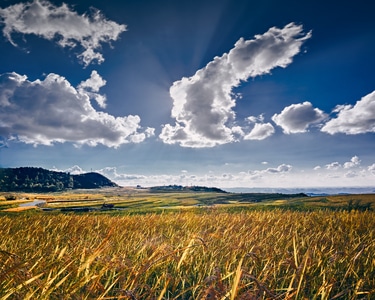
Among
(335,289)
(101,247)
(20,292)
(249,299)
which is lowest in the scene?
(335,289)

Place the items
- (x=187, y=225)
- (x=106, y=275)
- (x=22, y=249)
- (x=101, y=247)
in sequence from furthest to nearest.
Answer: (x=187, y=225)
(x=22, y=249)
(x=106, y=275)
(x=101, y=247)

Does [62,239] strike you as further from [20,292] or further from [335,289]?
[335,289]

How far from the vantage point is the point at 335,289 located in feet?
12.4

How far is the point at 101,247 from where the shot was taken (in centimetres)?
225

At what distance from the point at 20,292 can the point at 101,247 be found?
1.35 m

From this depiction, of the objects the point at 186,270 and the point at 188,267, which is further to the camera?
the point at 188,267

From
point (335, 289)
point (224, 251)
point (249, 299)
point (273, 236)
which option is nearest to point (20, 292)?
point (249, 299)

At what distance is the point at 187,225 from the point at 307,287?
604cm

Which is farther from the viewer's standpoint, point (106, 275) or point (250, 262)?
point (250, 262)

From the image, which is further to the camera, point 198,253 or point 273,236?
point 273,236

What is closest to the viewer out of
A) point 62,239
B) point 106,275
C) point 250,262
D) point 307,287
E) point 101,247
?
point 101,247

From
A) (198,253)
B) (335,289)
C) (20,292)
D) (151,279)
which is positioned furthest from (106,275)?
(335,289)

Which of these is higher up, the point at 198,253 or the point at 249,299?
the point at 249,299

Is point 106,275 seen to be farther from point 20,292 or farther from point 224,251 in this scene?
point 224,251
